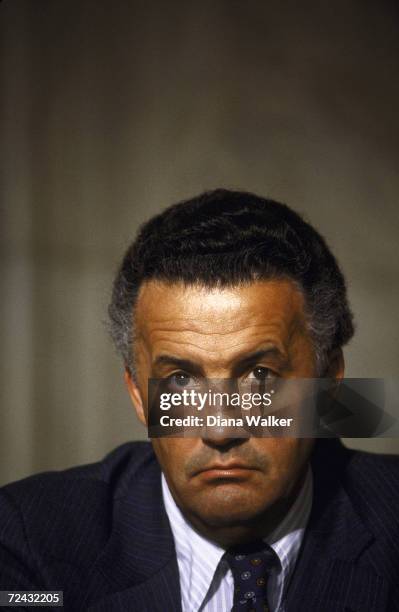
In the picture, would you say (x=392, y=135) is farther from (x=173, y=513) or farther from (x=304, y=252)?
(x=173, y=513)

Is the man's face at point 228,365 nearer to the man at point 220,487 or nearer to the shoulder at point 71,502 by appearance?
the man at point 220,487

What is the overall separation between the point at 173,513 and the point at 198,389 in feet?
0.76

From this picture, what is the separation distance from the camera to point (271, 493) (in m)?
0.76

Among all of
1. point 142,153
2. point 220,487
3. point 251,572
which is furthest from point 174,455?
point 142,153

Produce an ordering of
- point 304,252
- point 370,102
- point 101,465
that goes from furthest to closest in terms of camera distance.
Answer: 1. point 370,102
2. point 101,465
3. point 304,252

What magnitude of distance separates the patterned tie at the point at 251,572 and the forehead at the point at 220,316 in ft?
0.88

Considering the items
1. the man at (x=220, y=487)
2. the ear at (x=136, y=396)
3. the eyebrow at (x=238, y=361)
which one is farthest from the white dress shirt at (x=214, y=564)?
the eyebrow at (x=238, y=361)

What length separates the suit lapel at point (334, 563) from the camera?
0.78 metres

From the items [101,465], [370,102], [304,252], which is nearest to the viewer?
[304,252]

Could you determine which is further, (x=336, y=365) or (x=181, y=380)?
(x=336, y=365)

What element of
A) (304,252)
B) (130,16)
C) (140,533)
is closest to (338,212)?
(304,252)

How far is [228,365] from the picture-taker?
0.72m

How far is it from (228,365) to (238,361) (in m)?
0.01

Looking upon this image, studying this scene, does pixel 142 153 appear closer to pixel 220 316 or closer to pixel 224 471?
pixel 220 316
